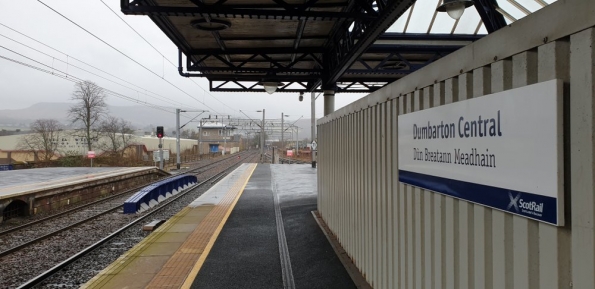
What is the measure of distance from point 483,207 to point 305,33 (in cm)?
743

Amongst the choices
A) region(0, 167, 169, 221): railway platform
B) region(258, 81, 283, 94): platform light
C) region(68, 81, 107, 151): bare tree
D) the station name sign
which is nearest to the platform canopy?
region(258, 81, 283, 94): platform light

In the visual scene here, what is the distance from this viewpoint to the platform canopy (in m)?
6.72

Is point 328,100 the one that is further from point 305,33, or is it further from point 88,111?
point 88,111

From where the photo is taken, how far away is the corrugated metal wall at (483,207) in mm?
1998

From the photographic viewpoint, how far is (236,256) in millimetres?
7523

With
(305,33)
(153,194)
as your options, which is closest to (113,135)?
(153,194)

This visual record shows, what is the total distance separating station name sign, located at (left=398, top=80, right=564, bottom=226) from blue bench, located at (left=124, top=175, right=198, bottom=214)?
13056 mm

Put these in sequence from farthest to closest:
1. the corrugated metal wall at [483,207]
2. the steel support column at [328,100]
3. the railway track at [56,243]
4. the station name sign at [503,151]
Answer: the steel support column at [328,100] < the railway track at [56,243] < the station name sign at [503,151] < the corrugated metal wall at [483,207]

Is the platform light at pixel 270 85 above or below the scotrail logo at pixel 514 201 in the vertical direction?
above

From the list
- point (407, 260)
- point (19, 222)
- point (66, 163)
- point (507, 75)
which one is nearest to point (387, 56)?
point (407, 260)

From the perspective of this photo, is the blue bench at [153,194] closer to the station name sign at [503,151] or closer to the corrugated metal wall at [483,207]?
the corrugated metal wall at [483,207]

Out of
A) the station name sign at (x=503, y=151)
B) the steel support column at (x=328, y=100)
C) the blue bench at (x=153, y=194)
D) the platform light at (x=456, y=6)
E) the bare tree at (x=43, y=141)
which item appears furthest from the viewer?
the bare tree at (x=43, y=141)

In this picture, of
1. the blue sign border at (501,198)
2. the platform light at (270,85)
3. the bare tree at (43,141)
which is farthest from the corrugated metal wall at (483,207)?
the bare tree at (43,141)

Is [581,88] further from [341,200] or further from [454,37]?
[454,37]
